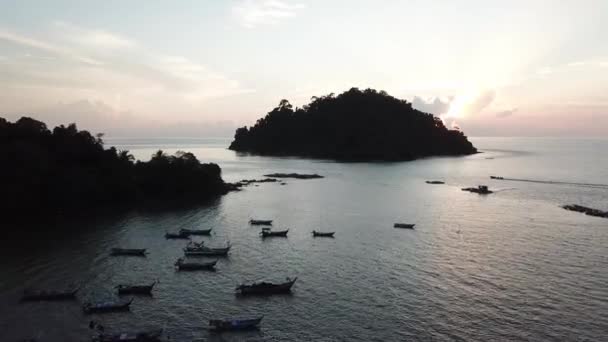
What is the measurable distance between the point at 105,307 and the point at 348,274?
97.1ft

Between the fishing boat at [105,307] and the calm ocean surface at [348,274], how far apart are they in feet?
2.85

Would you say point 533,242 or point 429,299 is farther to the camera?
point 533,242

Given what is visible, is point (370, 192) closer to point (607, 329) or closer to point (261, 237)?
point (261, 237)

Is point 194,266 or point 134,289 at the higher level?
point 194,266

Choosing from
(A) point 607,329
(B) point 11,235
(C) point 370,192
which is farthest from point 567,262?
(B) point 11,235

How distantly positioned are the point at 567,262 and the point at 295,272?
38.8m

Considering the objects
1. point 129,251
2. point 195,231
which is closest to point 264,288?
point 129,251

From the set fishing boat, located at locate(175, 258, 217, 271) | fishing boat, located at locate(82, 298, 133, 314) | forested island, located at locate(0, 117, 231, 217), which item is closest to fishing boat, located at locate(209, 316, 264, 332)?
fishing boat, located at locate(82, 298, 133, 314)

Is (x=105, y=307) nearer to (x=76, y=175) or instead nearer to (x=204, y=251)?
(x=204, y=251)

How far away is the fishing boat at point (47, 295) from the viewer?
2023 inches

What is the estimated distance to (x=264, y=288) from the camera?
53875mm

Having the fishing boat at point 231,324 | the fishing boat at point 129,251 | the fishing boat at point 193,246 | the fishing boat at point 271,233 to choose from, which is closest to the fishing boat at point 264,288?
the fishing boat at point 231,324

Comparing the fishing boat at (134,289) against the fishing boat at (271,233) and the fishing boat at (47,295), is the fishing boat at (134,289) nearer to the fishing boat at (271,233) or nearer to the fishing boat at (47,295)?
the fishing boat at (47,295)

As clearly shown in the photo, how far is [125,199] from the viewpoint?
115375 millimetres
